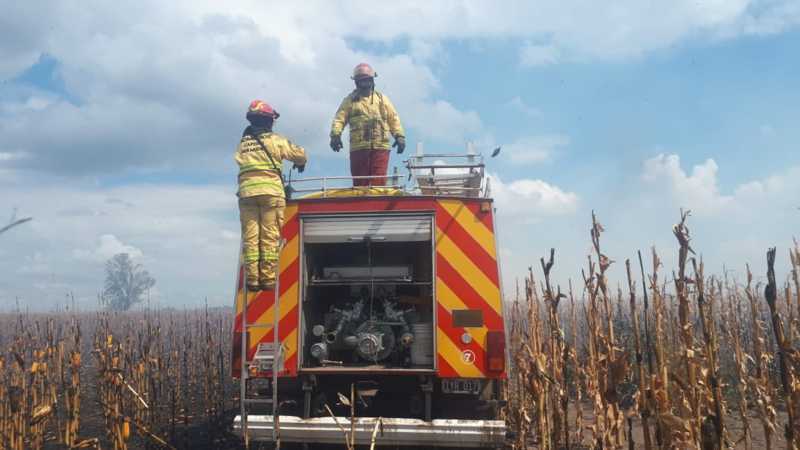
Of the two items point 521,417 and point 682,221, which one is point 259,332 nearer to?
point 521,417

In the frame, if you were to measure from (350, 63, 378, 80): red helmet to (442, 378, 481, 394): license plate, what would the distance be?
4.16 metres

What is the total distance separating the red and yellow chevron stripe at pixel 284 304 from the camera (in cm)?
538

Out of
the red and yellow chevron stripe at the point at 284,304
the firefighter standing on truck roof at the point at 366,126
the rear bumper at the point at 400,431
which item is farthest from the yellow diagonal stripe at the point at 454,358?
the firefighter standing on truck roof at the point at 366,126

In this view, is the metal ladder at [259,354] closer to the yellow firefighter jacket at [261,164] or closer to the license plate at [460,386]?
the yellow firefighter jacket at [261,164]

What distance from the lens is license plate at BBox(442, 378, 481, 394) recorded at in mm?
5242

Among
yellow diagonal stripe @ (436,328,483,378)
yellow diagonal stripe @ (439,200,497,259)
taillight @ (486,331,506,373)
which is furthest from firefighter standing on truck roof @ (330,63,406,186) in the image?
taillight @ (486,331,506,373)

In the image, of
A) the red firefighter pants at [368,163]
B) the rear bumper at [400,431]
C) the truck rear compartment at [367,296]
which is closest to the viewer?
the rear bumper at [400,431]

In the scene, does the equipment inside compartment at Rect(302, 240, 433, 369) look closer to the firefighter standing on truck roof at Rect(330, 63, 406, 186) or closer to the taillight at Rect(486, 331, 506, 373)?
the taillight at Rect(486, 331, 506, 373)

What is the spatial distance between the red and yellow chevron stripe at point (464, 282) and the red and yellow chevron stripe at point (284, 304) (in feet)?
4.61

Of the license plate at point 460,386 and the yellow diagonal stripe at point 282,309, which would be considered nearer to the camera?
the license plate at point 460,386

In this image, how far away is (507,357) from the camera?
202 inches

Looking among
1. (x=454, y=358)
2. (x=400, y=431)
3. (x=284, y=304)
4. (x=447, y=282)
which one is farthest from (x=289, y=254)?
(x=400, y=431)

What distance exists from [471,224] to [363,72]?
120 inches

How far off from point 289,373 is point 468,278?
6.34 ft
